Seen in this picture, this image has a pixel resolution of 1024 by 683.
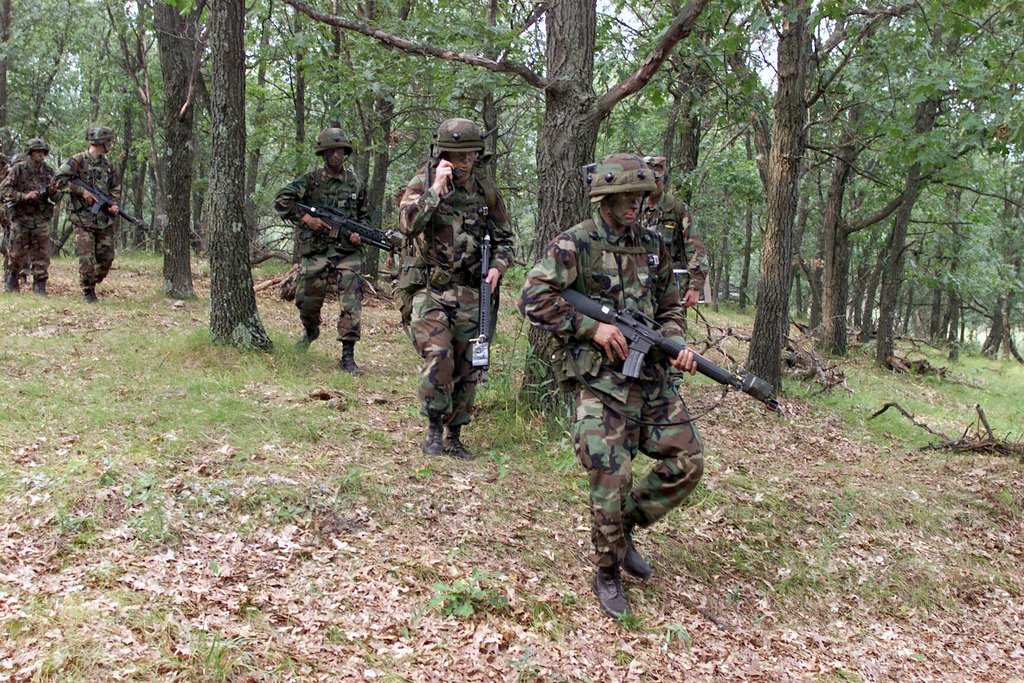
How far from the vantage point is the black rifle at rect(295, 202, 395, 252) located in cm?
805

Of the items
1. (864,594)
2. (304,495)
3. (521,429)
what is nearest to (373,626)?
(304,495)

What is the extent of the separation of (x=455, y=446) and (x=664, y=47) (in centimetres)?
339

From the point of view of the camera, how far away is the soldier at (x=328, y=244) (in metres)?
8.03

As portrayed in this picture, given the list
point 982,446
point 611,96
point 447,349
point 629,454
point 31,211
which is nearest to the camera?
point 629,454

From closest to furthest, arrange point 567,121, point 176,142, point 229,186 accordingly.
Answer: point 567,121, point 229,186, point 176,142

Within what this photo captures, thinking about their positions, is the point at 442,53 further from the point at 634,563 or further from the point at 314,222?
the point at 634,563

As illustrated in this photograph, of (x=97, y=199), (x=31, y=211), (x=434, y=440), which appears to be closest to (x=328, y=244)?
(x=434, y=440)

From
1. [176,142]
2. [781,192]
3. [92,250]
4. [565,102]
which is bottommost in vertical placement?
[92,250]

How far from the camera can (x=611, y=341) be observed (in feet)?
12.9

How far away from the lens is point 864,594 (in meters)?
4.83

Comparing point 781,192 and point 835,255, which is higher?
point 781,192

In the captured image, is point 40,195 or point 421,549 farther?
point 40,195

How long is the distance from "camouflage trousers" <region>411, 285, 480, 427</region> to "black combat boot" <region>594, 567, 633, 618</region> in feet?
6.14

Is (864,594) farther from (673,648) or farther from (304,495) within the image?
(304,495)
